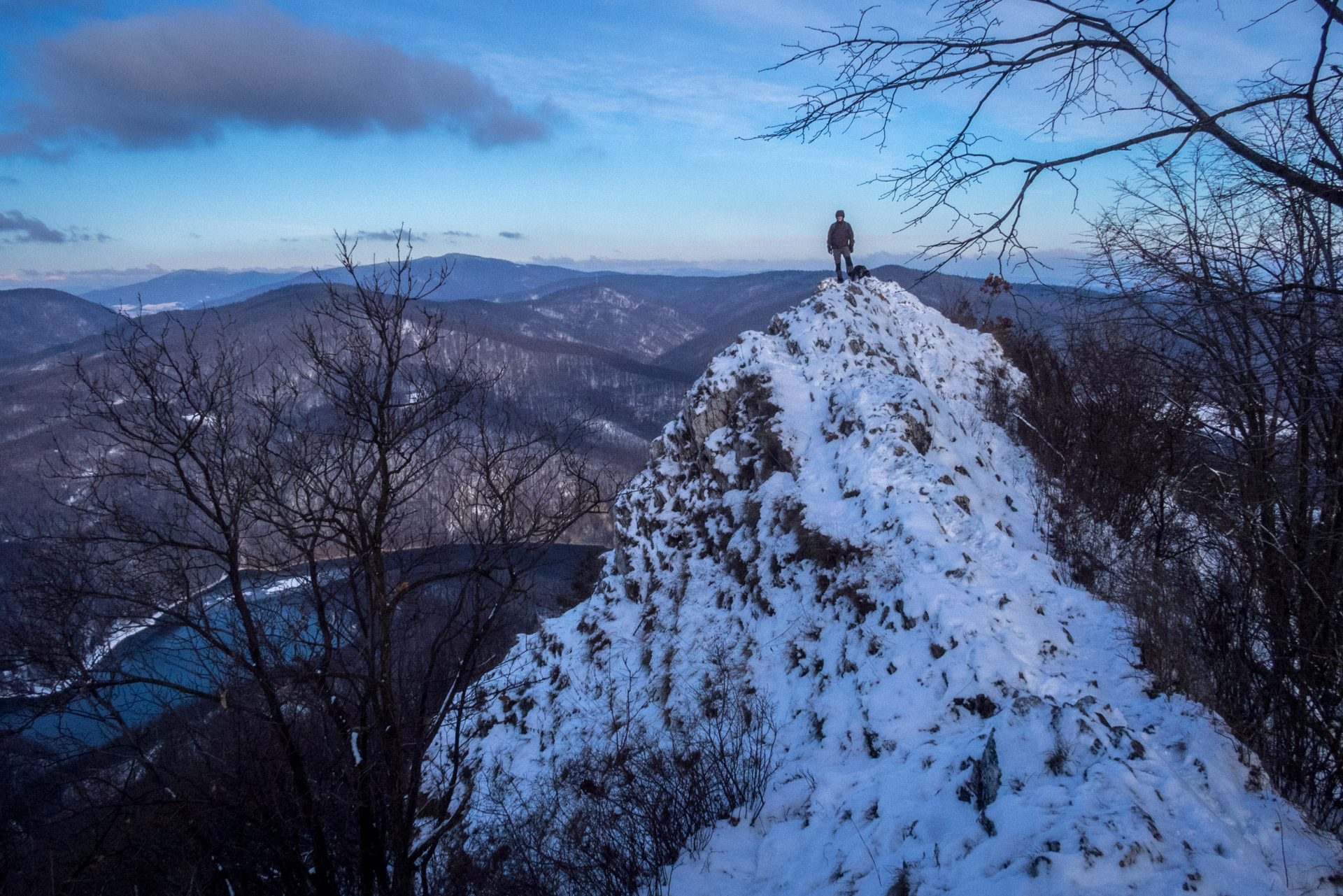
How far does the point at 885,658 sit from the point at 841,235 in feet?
39.3

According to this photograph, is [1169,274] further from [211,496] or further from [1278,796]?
[211,496]

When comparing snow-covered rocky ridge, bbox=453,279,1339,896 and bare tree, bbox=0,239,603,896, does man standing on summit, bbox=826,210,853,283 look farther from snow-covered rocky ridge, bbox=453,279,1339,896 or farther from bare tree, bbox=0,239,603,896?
bare tree, bbox=0,239,603,896

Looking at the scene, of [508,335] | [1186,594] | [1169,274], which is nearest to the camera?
[1169,274]

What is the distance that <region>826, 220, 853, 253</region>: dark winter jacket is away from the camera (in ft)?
49.8

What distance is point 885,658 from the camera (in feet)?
21.2

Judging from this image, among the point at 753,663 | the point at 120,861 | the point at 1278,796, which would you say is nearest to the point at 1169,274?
the point at 1278,796

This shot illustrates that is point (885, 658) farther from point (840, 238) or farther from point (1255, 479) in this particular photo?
point (840, 238)

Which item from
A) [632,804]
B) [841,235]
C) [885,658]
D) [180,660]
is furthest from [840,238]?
[180,660]

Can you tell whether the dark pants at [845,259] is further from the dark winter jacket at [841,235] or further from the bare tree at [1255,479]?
the bare tree at [1255,479]

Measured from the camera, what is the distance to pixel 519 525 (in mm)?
6750

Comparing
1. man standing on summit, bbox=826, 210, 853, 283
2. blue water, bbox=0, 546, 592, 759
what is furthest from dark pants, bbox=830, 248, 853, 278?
blue water, bbox=0, 546, 592, 759

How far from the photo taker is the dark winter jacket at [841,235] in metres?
15.2

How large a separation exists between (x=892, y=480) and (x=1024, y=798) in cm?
512

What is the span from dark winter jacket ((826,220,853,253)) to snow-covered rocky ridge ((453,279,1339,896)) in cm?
161
